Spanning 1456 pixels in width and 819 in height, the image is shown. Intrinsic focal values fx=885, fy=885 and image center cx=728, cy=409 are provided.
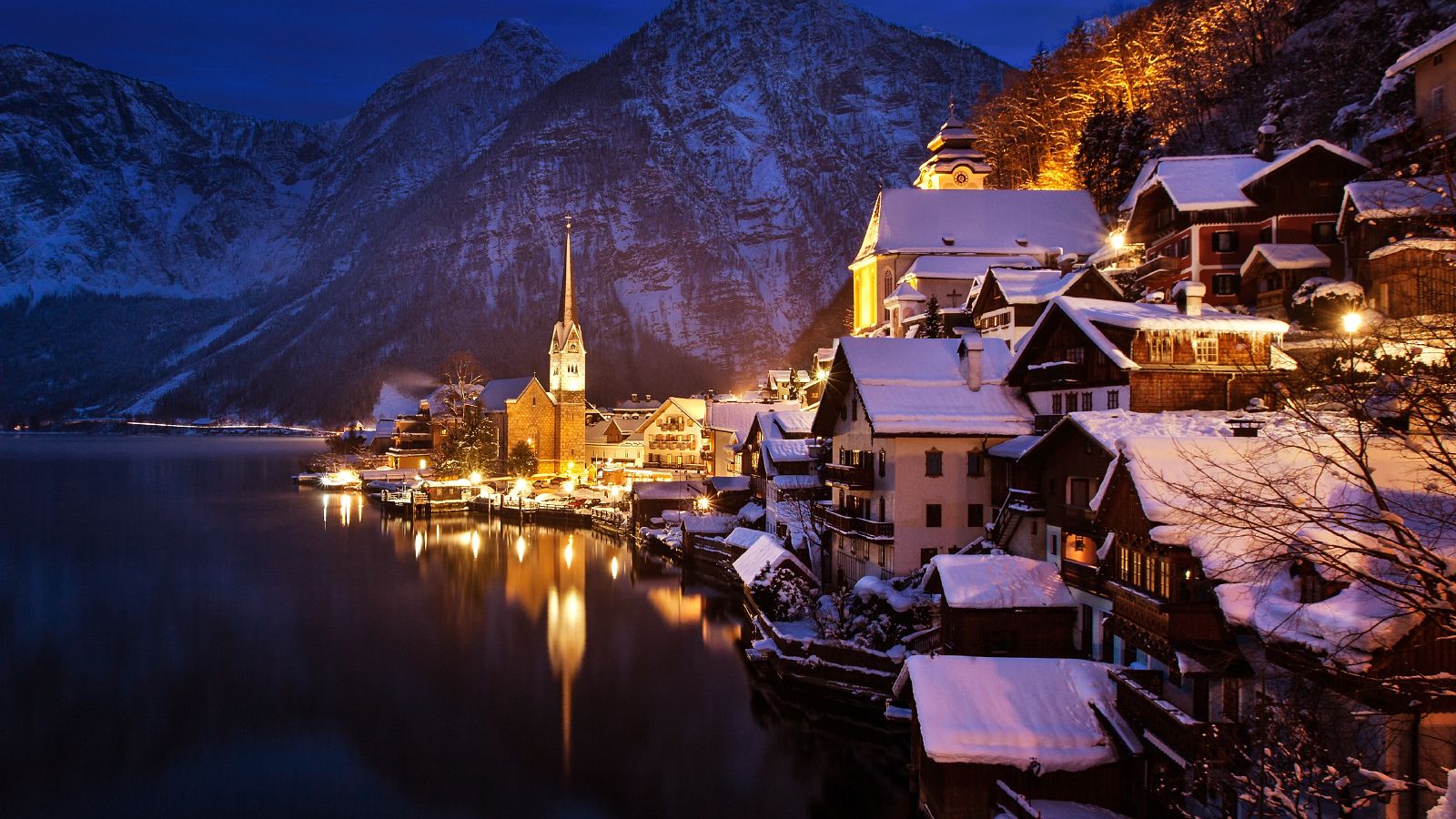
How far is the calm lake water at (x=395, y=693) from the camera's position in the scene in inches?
734

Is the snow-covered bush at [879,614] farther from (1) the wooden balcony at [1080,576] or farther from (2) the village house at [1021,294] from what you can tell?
(2) the village house at [1021,294]

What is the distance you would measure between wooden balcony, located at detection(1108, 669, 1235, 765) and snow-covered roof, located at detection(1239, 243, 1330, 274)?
19658mm

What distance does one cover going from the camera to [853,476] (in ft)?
87.1

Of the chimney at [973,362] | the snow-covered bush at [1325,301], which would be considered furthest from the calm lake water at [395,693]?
the snow-covered bush at [1325,301]

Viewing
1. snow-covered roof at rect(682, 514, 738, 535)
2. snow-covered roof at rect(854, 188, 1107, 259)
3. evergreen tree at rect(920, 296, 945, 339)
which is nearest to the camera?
evergreen tree at rect(920, 296, 945, 339)

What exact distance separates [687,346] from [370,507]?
89.5 m

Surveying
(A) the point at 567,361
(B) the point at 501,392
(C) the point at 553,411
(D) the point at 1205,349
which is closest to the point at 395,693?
(D) the point at 1205,349

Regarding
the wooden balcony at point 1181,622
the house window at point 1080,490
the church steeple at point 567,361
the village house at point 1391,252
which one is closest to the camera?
the wooden balcony at point 1181,622

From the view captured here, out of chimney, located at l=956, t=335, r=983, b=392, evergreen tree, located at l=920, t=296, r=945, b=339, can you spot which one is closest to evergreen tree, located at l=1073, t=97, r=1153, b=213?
evergreen tree, located at l=920, t=296, r=945, b=339

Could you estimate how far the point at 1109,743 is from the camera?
13.9m

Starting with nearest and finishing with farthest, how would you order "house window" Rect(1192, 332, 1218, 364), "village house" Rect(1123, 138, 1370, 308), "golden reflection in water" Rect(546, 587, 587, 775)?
"house window" Rect(1192, 332, 1218, 364)
"golden reflection in water" Rect(546, 587, 587, 775)
"village house" Rect(1123, 138, 1370, 308)

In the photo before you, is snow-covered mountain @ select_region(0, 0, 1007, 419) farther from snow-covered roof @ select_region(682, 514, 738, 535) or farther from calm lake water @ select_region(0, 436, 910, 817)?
calm lake water @ select_region(0, 436, 910, 817)

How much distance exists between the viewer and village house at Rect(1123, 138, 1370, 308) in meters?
28.8

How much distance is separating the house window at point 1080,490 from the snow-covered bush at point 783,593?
9.41m
